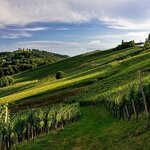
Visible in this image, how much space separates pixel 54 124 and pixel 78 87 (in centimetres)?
6862

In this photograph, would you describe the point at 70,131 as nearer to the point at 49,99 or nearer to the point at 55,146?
the point at 55,146

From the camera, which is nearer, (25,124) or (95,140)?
(95,140)

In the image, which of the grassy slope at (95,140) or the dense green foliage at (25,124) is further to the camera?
the dense green foliage at (25,124)

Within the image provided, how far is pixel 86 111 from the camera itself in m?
88.8

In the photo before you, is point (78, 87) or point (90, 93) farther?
point (78, 87)

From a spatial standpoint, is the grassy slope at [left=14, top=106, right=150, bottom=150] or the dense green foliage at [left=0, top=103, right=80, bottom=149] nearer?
the grassy slope at [left=14, top=106, right=150, bottom=150]

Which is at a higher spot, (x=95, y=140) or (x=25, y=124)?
(x=25, y=124)

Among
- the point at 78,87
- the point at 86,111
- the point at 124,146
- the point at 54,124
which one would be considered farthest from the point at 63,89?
the point at 124,146

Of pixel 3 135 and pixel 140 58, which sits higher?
pixel 140 58

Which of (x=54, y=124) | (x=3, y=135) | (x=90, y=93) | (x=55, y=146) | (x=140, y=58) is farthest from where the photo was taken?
(x=140, y=58)

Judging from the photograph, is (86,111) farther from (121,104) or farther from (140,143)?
(140,143)

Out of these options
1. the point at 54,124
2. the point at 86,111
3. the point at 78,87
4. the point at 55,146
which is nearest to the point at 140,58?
the point at 78,87

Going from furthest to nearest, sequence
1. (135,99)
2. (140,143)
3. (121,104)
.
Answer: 1. (121,104)
2. (135,99)
3. (140,143)

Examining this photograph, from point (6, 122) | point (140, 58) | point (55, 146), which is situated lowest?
point (55, 146)
